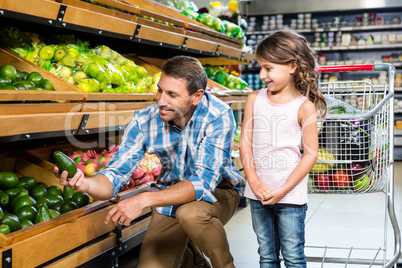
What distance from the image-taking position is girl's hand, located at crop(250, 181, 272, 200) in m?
1.84

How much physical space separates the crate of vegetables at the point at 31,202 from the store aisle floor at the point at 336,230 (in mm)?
1078

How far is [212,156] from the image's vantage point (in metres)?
1.97

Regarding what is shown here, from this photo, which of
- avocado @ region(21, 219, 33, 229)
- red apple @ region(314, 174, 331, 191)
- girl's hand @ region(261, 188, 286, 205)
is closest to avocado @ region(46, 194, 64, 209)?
avocado @ region(21, 219, 33, 229)

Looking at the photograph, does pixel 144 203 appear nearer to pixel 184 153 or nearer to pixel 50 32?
pixel 184 153

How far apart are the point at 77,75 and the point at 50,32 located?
1.84 feet

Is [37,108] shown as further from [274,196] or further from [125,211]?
[274,196]

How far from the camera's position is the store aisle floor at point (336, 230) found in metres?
2.90

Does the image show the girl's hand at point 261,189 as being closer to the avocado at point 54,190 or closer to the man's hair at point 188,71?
Answer: the man's hair at point 188,71

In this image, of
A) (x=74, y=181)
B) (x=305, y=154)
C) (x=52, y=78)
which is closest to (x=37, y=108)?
(x=52, y=78)

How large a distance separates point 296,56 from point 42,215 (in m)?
1.24

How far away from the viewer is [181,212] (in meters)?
1.90

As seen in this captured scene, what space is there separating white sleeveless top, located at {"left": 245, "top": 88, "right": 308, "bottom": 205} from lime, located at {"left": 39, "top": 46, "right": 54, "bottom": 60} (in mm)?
1359

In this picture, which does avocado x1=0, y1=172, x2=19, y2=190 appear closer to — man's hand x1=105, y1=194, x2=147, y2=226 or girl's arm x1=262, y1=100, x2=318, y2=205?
man's hand x1=105, y1=194, x2=147, y2=226

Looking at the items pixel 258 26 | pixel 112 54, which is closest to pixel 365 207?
pixel 112 54
